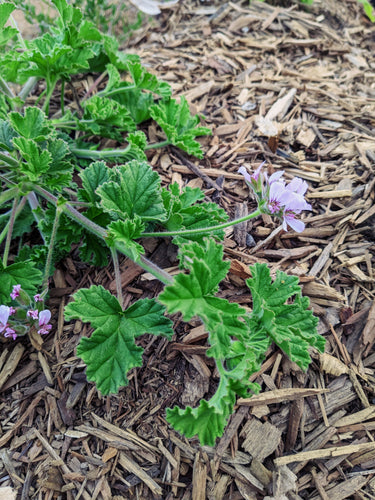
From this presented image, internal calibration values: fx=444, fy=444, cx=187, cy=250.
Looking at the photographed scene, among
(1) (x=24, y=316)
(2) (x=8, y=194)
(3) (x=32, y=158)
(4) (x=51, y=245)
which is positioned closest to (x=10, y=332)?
(1) (x=24, y=316)

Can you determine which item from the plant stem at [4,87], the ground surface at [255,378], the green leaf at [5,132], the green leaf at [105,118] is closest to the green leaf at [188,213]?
the ground surface at [255,378]

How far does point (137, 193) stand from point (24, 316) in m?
0.87

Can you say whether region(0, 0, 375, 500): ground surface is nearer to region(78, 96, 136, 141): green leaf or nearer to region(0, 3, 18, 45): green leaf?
region(78, 96, 136, 141): green leaf

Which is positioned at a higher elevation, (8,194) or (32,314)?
(8,194)

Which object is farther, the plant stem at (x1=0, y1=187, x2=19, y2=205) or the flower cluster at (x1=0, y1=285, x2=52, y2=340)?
the plant stem at (x1=0, y1=187, x2=19, y2=205)

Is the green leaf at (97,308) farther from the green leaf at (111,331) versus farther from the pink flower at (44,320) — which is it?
the pink flower at (44,320)

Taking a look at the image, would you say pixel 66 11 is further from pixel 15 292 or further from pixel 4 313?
pixel 4 313

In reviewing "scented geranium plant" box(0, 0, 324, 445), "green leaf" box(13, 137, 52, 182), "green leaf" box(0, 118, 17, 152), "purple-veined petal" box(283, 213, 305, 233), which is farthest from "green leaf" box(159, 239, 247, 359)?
"green leaf" box(0, 118, 17, 152)

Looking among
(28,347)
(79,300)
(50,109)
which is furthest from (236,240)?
(50,109)

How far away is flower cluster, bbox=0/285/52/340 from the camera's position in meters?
2.26

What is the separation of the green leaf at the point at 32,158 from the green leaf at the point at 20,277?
0.46 m

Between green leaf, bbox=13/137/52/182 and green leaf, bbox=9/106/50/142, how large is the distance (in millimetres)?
96

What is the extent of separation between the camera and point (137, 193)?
2246 millimetres

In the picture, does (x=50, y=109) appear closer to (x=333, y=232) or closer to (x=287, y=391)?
(x=333, y=232)
